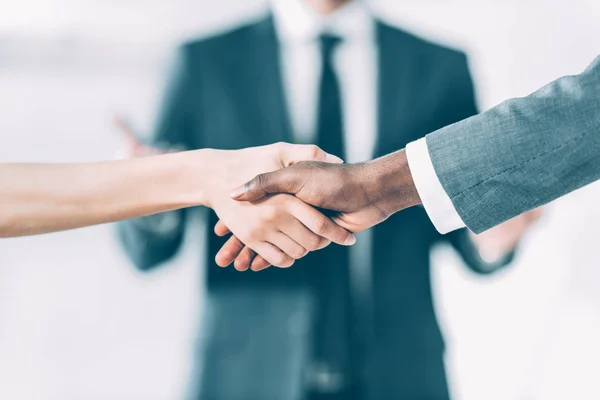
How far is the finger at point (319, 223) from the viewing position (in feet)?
3.62

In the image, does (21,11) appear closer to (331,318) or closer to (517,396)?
(331,318)

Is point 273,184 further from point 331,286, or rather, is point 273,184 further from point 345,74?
point 345,74

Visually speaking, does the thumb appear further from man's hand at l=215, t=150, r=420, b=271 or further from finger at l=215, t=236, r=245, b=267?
finger at l=215, t=236, r=245, b=267

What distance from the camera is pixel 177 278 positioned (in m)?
1.79

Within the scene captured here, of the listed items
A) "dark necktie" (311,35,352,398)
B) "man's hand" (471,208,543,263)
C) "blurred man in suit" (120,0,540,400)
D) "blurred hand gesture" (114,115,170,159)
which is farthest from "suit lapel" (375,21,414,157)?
"blurred hand gesture" (114,115,170,159)

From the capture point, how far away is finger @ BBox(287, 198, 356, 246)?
110cm

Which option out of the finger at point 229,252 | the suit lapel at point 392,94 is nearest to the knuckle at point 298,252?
the finger at point 229,252

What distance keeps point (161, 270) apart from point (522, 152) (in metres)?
1.15

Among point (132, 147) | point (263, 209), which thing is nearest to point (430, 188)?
point (263, 209)

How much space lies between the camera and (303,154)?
1144 mm

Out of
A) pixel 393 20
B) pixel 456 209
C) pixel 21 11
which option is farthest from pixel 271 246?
pixel 21 11

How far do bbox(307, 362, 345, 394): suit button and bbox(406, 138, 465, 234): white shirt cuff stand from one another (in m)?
0.47

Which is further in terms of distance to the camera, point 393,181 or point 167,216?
point 167,216

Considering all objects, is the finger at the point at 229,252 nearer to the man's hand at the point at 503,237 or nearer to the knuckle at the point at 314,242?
the knuckle at the point at 314,242
